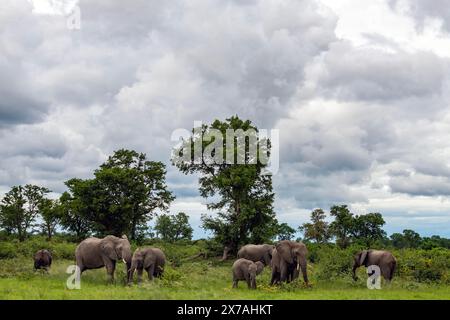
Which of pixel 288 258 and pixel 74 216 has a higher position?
pixel 74 216

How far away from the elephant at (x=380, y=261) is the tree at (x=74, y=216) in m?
35.8

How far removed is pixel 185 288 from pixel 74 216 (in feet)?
142

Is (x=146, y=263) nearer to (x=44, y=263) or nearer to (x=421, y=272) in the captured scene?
(x=44, y=263)

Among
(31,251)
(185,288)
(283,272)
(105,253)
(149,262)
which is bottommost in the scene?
(185,288)

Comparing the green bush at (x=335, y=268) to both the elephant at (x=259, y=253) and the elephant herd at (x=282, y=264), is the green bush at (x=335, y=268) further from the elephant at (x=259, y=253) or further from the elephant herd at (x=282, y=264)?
the elephant at (x=259, y=253)

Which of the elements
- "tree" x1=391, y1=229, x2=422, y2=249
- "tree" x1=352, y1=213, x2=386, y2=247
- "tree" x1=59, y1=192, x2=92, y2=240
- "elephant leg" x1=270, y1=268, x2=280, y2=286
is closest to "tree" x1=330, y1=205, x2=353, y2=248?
"tree" x1=352, y1=213, x2=386, y2=247

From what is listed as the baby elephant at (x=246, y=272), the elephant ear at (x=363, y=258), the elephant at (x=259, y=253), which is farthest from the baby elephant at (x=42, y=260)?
the elephant ear at (x=363, y=258)

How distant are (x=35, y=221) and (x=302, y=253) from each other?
77.2m

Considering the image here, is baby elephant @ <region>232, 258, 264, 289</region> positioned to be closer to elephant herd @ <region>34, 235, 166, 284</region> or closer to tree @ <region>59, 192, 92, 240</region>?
elephant herd @ <region>34, 235, 166, 284</region>

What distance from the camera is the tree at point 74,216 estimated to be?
6006 cm

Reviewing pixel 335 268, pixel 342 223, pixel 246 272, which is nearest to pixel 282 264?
pixel 246 272

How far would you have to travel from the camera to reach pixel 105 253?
29.4 m

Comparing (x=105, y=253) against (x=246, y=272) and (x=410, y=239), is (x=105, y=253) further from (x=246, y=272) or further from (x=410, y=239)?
(x=410, y=239)
